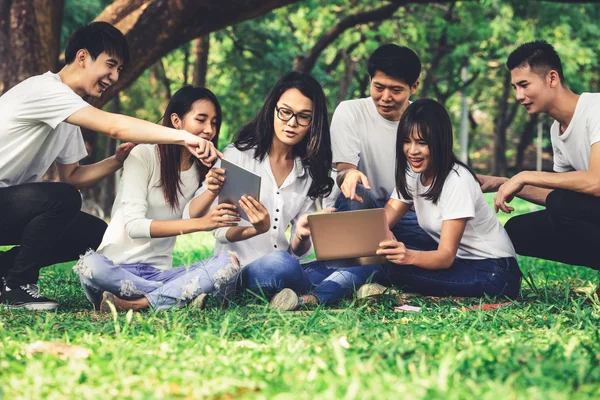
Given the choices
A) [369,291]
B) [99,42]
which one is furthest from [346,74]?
[369,291]

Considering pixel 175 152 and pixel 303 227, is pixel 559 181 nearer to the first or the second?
pixel 303 227

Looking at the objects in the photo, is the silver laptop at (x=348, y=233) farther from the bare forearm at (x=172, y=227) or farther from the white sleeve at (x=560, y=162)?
the white sleeve at (x=560, y=162)

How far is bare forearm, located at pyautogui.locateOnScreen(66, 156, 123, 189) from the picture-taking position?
475cm

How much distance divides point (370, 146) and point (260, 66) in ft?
35.5

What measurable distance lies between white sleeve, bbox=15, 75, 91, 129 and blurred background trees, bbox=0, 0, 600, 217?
294 cm

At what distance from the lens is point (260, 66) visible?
1582 cm

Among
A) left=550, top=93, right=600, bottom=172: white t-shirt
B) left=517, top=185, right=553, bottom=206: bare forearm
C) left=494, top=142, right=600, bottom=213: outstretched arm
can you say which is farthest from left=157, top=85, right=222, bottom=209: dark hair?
left=550, top=93, right=600, bottom=172: white t-shirt

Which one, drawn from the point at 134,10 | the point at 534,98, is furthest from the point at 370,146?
the point at 134,10

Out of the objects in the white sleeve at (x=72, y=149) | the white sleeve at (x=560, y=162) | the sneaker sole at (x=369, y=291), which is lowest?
the sneaker sole at (x=369, y=291)

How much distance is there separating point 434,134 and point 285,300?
1.29 metres

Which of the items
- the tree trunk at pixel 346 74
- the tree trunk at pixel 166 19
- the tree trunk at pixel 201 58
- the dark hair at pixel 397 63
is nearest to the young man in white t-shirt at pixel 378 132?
the dark hair at pixel 397 63

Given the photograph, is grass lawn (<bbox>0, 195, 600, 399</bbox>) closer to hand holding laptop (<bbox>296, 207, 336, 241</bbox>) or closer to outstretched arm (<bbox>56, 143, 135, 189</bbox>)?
hand holding laptop (<bbox>296, 207, 336, 241</bbox>)

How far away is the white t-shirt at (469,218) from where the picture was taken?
4.50m

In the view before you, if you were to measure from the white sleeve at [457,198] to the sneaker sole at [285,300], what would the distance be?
3.23 feet
